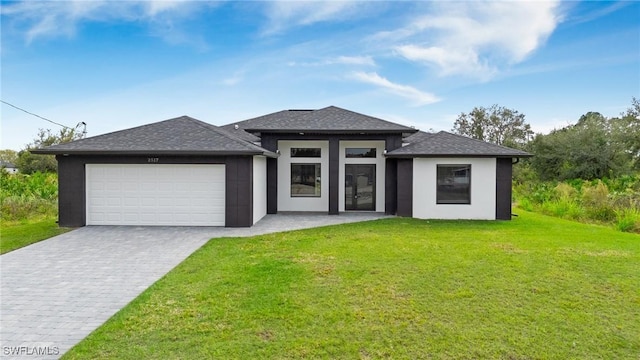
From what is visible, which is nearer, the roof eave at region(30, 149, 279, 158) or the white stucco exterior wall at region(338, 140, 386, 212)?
the roof eave at region(30, 149, 279, 158)

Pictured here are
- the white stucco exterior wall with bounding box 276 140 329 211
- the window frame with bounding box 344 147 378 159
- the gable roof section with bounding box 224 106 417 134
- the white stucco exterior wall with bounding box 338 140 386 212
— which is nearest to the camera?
the gable roof section with bounding box 224 106 417 134

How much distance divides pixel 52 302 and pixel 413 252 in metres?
6.73

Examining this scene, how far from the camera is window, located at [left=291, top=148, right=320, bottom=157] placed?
15.2m

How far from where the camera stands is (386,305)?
4.95 meters

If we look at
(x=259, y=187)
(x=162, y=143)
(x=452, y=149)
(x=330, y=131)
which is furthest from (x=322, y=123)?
(x=162, y=143)

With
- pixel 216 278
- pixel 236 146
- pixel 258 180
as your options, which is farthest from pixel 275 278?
pixel 258 180

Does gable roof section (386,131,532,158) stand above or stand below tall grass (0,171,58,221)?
above

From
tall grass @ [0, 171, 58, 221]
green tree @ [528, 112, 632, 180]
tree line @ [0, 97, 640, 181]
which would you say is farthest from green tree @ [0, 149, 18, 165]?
green tree @ [528, 112, 632, 180]

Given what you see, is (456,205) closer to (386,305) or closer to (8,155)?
(386,305)

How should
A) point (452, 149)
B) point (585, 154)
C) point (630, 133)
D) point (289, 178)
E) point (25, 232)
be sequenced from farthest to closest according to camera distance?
1. point (585, 154)
2. point (630, 133)
3. point (289, 178)
4. point (452, 149)
5. point (25, 232)

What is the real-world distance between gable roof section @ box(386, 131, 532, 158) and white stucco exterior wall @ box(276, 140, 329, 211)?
3.19 m

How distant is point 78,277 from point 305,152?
10116 mm

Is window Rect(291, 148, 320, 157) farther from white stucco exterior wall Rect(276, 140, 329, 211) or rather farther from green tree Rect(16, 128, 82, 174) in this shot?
green tree Rect(16, 128, 82, 174)

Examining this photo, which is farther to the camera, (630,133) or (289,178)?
(630,133)
